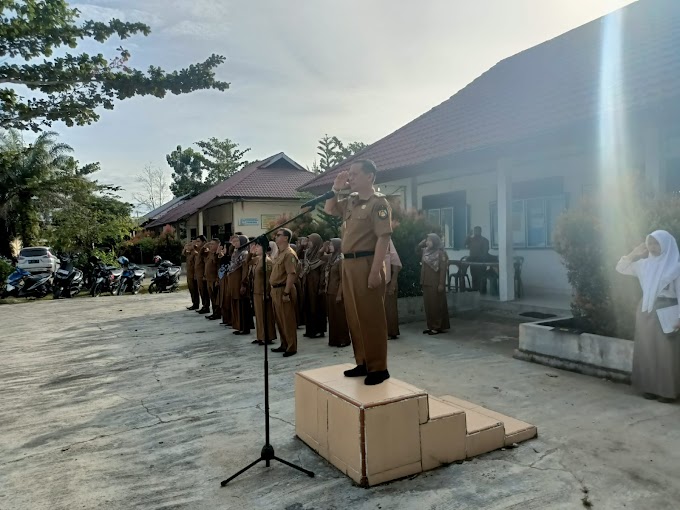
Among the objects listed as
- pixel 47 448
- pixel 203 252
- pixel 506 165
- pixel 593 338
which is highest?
pixel 506 165

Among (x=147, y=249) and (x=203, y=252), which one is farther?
(x=147, y=249)

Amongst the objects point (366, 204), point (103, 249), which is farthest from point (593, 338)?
point (103, 249)

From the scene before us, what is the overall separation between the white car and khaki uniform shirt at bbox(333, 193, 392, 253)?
1983 cm

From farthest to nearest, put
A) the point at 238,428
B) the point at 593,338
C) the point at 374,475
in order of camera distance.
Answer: the point at 593,338 → the point at 238,428 → the point at 374,475

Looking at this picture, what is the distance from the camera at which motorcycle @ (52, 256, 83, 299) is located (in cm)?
1596

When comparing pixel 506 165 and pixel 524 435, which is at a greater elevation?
pixel 506 165

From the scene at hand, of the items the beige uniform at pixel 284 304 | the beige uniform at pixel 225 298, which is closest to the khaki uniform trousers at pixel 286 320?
the beige uniform at pixel 284 304

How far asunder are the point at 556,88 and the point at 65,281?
15.0 m

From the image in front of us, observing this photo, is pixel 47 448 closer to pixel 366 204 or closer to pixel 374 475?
pixel 374 475

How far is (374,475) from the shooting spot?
10.3 ft

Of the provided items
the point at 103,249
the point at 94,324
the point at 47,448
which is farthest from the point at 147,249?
the point at 47,448

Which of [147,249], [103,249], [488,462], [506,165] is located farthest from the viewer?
[147,249]

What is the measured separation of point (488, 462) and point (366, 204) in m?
2.01

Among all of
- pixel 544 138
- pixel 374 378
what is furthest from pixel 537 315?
pixel 374 378
